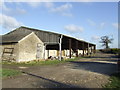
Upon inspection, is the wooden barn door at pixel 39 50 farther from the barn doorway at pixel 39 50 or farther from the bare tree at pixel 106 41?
the bare tree at pixel 106 41

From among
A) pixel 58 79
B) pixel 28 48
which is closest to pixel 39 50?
pixel 28 48

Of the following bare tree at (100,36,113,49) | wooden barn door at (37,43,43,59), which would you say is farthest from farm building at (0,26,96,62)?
bare tree at (100,36,113,49)

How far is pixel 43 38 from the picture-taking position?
24906 mm

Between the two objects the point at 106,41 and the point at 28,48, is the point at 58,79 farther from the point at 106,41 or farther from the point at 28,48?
the point at 106,41

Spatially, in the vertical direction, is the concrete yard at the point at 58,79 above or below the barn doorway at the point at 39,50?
below

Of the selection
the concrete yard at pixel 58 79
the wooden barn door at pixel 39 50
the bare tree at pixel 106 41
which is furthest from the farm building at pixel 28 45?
the bare tree at pixel 106 41

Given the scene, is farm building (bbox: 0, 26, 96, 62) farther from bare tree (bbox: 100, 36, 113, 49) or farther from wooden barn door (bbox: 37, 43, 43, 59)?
bare tree (bbox: 100, 36, 113, 49)

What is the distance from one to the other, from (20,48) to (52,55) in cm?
810

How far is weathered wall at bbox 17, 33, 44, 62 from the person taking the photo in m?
19.7

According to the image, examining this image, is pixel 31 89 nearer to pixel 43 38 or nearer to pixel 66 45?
pixel 43 38

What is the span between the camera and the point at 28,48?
20906mm

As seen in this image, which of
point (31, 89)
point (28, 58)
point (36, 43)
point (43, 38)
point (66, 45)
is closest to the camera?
point (31, 89)

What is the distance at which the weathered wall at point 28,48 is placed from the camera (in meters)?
19.7

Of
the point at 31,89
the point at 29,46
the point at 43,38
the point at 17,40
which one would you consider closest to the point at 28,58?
the point at 29,46
